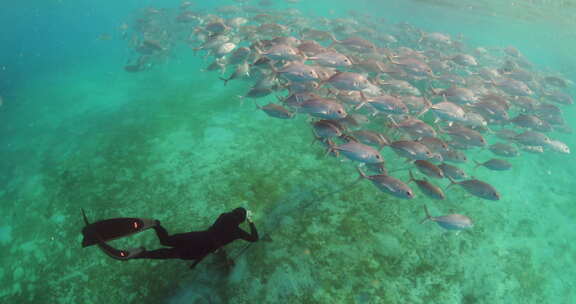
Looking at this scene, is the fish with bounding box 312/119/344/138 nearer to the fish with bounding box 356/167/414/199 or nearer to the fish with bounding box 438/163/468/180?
the fish with bounding box 356/167/414/199

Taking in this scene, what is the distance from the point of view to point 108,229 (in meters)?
3.00

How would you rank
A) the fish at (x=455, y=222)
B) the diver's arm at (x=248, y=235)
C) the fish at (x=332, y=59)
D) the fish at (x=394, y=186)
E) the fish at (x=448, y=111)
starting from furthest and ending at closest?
the fish at (x=332, y=59) → the fish at (x=448, y=111) → the fish at (x=455, y=222) → the fish at (x=394, y=186) → the diver's arm at (x=248, y=235)

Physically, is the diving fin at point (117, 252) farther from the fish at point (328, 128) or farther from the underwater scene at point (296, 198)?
the fish at point (328, 128)

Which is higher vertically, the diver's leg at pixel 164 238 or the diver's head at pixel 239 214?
the diver's head at pixel 239 214

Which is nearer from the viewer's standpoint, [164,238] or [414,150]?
[164,238]

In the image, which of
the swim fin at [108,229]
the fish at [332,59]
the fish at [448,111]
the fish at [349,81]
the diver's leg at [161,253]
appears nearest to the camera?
the swim fin at [108,229]

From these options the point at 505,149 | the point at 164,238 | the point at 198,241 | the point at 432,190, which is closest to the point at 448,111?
the point at 432,190

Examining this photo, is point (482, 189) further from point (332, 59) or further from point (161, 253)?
point (161, 253)

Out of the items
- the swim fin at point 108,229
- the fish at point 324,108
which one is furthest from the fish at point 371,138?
the swim fin at point 108,229

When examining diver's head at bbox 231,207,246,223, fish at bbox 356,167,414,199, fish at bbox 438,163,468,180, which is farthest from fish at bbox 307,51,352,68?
diver's head at bbox 231,207,246,223

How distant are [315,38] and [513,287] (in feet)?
31.4

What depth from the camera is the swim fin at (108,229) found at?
9.56 feet

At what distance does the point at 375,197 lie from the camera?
19.6 feet

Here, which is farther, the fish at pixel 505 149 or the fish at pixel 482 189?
the fish at pixel 505 149
